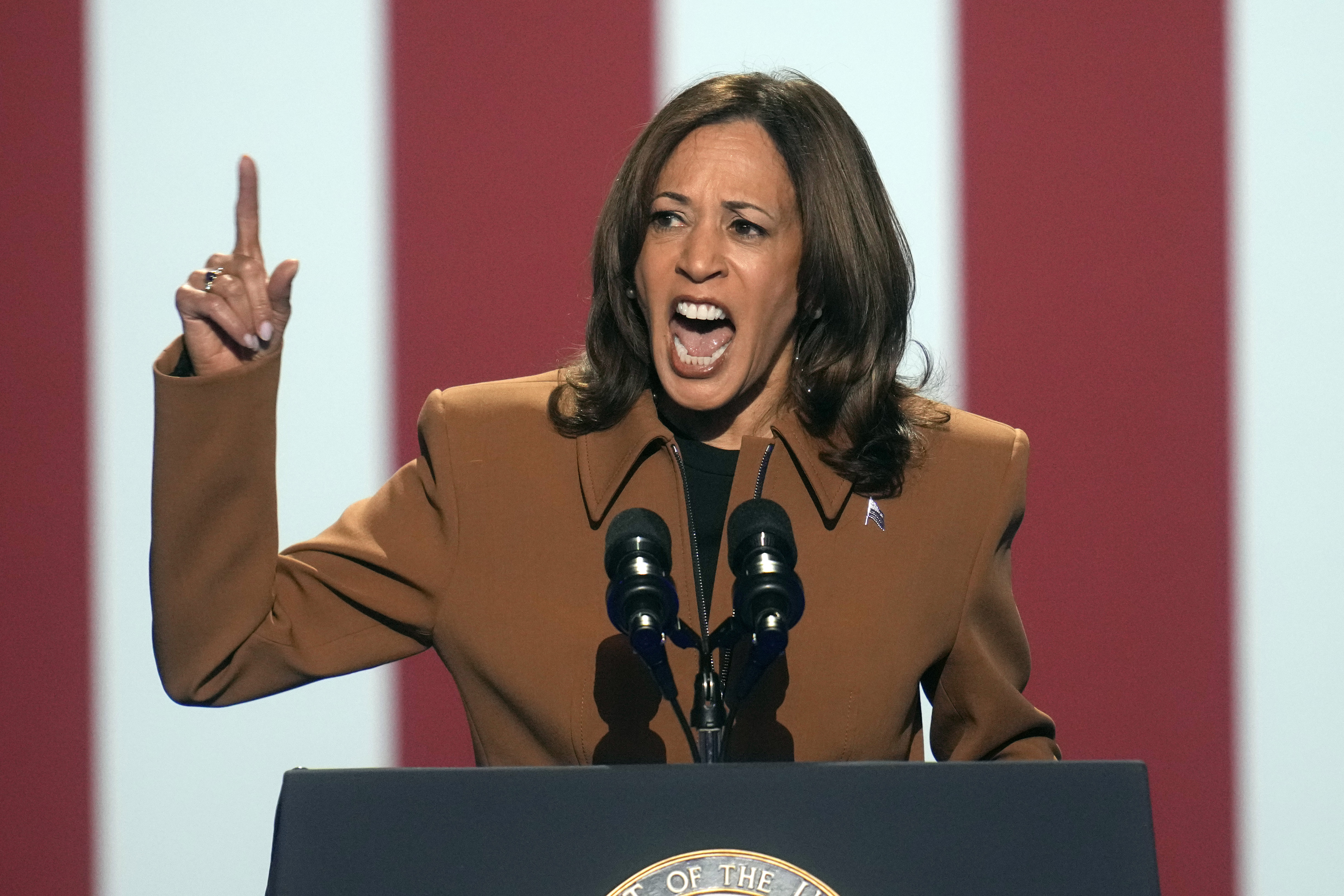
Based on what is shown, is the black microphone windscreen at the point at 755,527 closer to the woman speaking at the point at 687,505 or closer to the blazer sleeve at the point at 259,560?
the woman speaking at the point at 687,505

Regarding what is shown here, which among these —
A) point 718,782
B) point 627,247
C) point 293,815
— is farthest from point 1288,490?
point 293,815

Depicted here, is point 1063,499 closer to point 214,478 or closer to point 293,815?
point 214,478

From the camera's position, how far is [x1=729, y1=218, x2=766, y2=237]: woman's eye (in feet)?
4.74

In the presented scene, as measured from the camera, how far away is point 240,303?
44.3 inches

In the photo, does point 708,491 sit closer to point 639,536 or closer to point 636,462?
point 636,462

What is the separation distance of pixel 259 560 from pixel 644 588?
513mm

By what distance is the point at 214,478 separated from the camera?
1180 millimetres

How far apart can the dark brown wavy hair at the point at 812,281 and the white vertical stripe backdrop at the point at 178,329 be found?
2.08ft

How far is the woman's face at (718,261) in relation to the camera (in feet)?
4.66

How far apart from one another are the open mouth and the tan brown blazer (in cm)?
8

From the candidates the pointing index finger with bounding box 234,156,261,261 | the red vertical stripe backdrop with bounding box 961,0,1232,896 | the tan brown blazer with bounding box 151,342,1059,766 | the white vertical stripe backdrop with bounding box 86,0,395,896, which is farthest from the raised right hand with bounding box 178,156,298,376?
the red vertical stripe backdrop with bounding box 961,0,1232,896

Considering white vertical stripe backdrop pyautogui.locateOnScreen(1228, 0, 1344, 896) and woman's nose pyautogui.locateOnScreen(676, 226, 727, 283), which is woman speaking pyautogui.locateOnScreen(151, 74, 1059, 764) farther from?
white vertical stripe backdrop pyautogui.locateOnScreen(1228, 0, 1344, 896)

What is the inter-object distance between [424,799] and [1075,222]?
1.61 m

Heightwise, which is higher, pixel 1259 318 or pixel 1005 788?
pixel 1259 318
